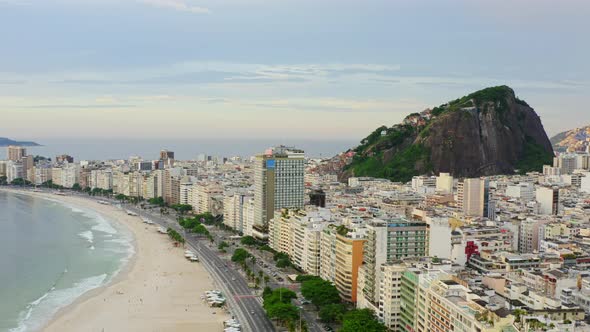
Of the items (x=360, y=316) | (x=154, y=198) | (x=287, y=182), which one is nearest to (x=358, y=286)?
(x=360, y=316)

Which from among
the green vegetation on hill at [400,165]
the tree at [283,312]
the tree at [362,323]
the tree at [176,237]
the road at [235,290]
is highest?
the green vegetation on hill at [400,165]

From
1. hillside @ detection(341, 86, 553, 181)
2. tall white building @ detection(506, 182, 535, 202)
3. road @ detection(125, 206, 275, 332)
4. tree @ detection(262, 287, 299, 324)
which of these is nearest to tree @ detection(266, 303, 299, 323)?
tree @ detection(262, 287, 299, 324)

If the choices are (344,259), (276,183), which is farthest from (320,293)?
(276,183)

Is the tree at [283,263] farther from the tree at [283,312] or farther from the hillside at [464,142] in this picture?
the hillside at [464,142]

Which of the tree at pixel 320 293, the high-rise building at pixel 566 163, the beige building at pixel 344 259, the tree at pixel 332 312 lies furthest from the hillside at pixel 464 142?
the tree at pixel 332 312

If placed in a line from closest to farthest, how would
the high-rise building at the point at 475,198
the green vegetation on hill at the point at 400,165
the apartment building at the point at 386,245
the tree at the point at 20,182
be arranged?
the apartment building at the point at 386,245, the high-rise building at the point at 475,198, the green vegetation on hill at the point at 400,165, the tree at the point at 20,182

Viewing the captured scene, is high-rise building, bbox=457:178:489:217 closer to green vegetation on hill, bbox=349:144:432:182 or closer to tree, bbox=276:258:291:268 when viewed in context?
tree, bbox=276:258:291:268

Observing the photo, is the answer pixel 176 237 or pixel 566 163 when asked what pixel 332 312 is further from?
pixel 566 163
